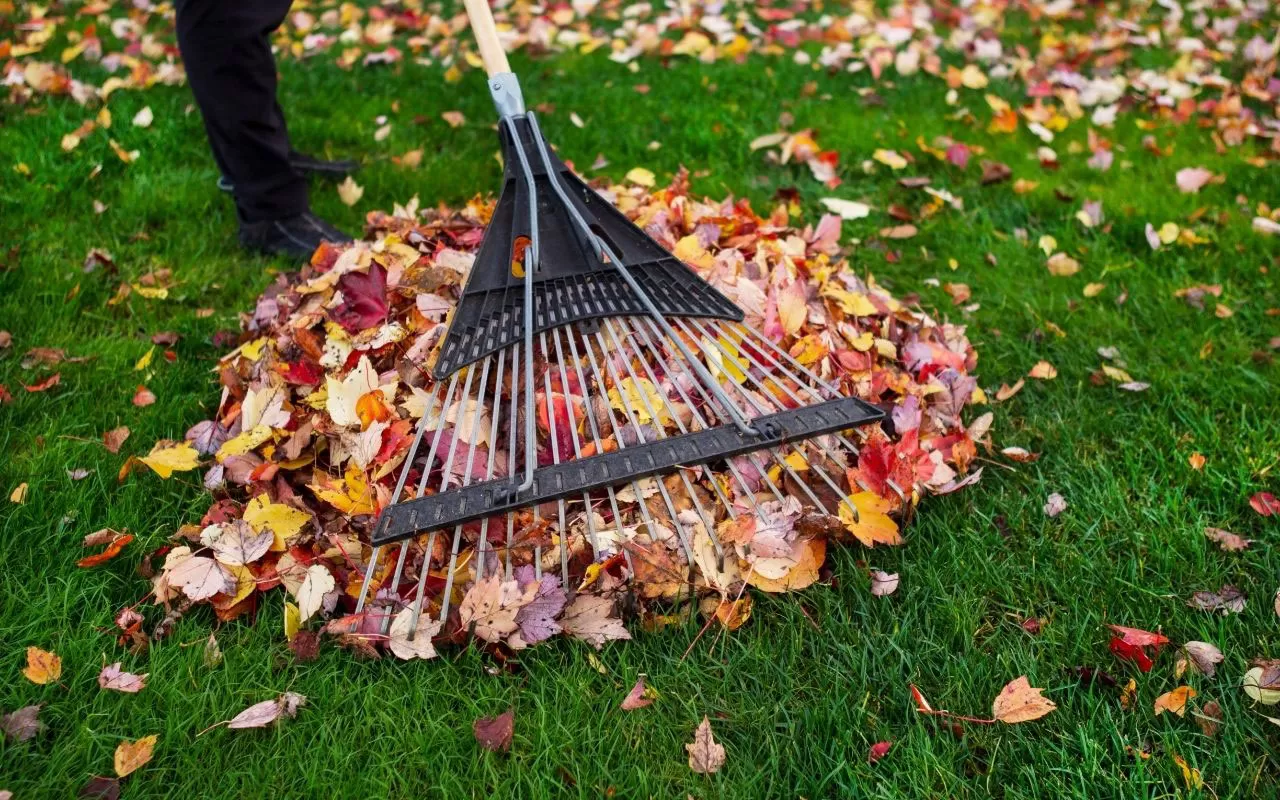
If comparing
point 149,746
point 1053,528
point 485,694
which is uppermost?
point 149,746

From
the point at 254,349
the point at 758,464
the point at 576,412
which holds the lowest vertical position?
the point at 758,464

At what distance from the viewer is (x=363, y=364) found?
79.4 inches

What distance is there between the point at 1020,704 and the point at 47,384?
98.0 inches

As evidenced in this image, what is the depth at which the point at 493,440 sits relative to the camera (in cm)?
180

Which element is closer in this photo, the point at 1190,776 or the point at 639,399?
the point at 1190,776

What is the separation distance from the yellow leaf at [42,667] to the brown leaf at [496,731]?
0.81 meters

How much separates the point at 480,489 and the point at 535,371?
400mm

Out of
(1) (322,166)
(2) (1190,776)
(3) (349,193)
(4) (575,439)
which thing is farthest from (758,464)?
(1) (322,166)

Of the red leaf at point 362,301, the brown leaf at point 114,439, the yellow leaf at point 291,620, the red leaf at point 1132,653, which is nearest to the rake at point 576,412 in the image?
the yellow leaf at point 291,620

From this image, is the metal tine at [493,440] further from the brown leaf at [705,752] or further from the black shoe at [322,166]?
the black shoe at [322,166]

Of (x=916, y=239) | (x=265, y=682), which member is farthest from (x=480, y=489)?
(x=916, y=239)

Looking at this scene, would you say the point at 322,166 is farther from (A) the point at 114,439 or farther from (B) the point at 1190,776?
(B) the point at 1190,776

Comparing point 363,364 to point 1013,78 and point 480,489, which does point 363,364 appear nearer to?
point 480,489

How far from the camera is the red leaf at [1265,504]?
6.14ft
